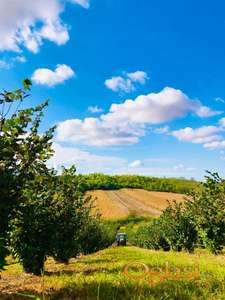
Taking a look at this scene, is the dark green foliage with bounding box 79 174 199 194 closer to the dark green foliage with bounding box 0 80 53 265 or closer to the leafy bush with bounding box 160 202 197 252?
the leafy bush with bounding box 160 202 197 252

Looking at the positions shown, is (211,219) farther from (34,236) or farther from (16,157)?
(16,157)

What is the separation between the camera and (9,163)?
455 inches

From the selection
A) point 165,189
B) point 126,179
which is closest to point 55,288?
point 165,189

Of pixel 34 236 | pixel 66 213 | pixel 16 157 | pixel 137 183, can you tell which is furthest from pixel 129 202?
pixel 16 157

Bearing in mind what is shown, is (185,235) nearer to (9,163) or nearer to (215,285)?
(9,163)

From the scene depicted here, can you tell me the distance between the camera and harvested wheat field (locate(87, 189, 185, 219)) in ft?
336

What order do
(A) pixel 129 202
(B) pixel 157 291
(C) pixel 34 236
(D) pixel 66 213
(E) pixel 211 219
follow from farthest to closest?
(A) pixel 129 202 < (E) pixel 211 219 < (D) pixel 66 213 < (C) pixel 34 236 < (B) pixel 157 291

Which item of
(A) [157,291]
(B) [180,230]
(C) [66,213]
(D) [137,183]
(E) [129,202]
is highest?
(D) [137,183]

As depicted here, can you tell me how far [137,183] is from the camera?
152 m

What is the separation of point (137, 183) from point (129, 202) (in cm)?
3609

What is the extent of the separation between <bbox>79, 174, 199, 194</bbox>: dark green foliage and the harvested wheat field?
18.6 feet

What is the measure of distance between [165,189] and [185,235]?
103520 millimetres

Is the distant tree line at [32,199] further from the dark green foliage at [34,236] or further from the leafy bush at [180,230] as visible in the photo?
the leafy bush at [180,230]

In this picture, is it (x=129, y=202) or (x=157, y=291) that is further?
(x=129, y=202)
